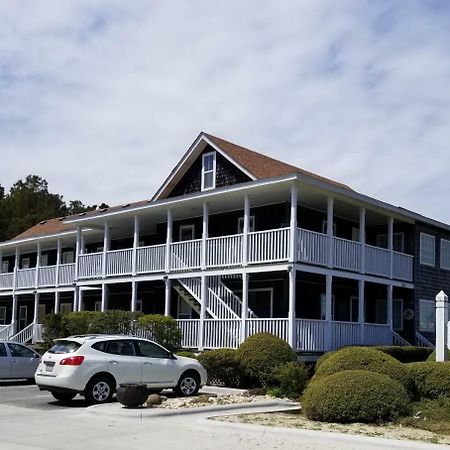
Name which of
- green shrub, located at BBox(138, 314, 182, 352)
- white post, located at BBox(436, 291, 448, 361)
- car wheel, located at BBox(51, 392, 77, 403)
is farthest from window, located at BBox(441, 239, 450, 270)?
car wheel, located at BBox(51, 392, 77, 403)

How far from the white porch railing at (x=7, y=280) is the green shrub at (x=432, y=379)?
27.8m

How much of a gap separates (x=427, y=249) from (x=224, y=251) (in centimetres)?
997

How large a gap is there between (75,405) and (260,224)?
41.4 feet

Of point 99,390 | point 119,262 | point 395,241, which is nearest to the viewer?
point 99,390

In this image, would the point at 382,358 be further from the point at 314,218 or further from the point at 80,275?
the point at 80,275

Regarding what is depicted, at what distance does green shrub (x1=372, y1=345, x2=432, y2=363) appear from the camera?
23.5m

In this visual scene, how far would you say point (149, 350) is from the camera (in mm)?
17828

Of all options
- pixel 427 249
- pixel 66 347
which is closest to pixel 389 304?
pixel 427 249

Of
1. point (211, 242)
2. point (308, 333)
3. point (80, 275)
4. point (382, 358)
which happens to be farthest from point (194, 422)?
point (80, 275)

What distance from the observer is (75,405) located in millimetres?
16797

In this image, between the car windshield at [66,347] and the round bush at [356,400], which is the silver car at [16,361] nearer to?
the car windshield at [66,347]

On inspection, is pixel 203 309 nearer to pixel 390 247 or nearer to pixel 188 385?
pixel 188 385

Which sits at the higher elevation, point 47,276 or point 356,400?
point 47,276

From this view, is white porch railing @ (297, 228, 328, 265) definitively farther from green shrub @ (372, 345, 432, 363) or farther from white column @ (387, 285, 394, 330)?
white column @ (387, 285, 394, 330)
